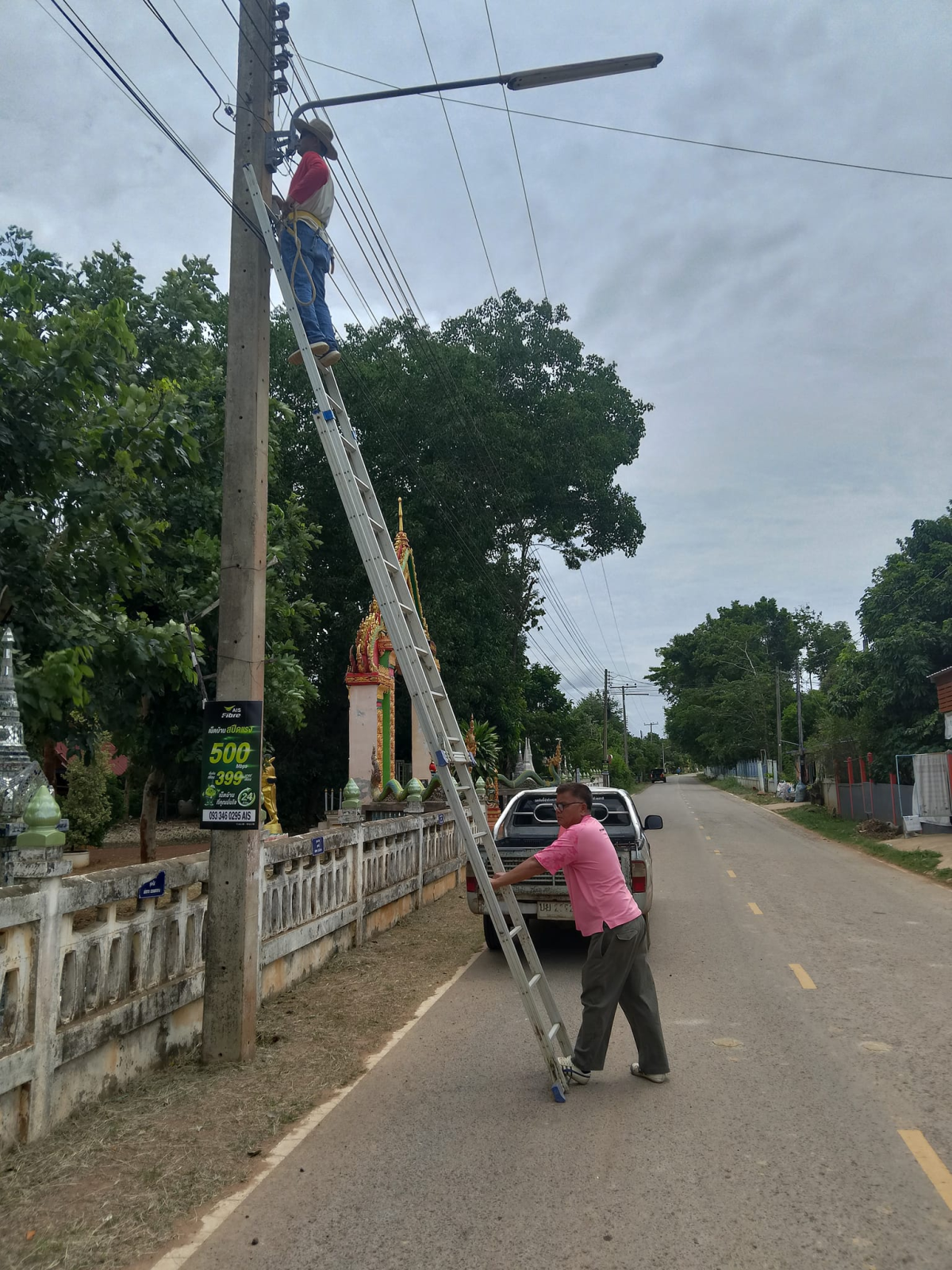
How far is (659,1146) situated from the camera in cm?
492

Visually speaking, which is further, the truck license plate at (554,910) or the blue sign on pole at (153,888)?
the truck license plate at (554,910)

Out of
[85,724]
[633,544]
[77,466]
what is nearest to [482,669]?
[633,544]

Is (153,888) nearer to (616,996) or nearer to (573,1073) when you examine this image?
(573,1073)

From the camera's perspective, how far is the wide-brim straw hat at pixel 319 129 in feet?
23.2

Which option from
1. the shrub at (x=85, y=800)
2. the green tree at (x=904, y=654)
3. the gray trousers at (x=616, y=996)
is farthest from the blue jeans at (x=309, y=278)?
the green tree at (x=904, y=654)

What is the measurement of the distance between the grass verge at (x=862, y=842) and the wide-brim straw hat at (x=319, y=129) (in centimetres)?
1574

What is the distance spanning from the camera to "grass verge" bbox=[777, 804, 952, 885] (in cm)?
1930

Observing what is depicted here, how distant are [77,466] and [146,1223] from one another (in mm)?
5348

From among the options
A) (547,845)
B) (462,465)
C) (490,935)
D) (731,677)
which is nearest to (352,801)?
(490,935)

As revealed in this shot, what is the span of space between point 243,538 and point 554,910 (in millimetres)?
4990

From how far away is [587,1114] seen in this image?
17.9ft

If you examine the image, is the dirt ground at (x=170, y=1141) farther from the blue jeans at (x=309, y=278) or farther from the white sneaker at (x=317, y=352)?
the blue jeans at (x=309, y=278)

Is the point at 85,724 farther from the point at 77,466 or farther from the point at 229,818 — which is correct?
the point at 229,818

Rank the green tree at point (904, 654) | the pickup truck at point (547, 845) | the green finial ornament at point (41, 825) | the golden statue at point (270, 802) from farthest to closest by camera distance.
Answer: the green tree at point (904, 654)
the golden statue at point (270, 802)
the pickup truck at point (547, 845)
the green finial ornament at point (41, 825)
